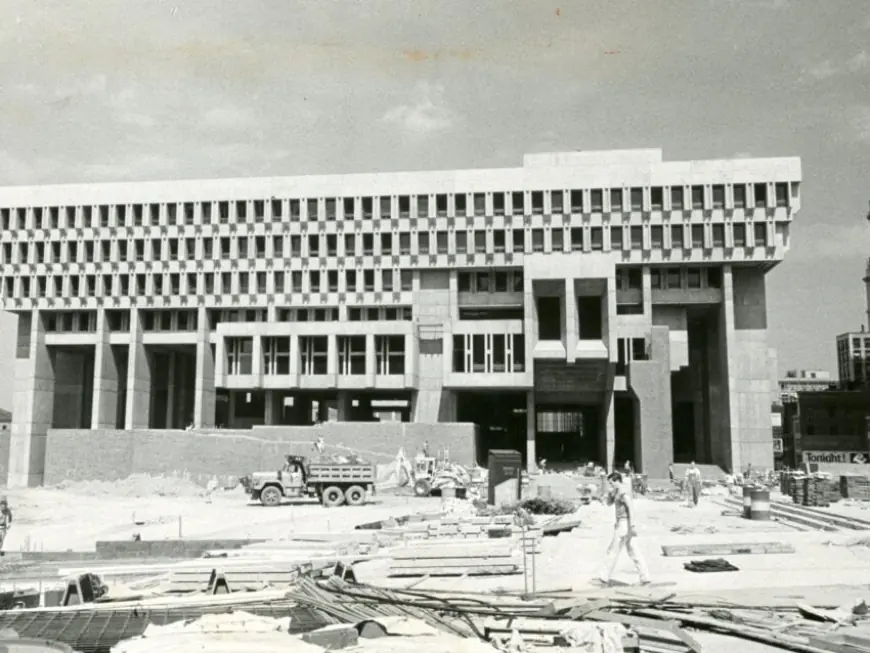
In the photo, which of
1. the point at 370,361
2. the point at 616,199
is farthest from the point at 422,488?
the point at 616,199

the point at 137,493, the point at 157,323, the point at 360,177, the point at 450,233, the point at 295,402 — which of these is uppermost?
the point at 360,177

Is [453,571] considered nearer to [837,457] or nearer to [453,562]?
[453,562]

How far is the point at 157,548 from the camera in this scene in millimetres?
22141

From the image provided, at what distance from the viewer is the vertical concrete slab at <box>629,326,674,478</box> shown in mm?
58875

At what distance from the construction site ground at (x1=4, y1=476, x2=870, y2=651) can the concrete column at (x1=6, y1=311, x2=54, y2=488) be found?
2106 cm

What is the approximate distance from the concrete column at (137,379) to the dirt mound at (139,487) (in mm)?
15494

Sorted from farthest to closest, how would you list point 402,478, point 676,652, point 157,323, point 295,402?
point 295,402
point 157,323
point 402,478
point 676,652

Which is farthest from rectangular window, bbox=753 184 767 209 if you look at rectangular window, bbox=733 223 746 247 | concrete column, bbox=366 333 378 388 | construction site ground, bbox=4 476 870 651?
concrete column, bbox=366 333 378 388

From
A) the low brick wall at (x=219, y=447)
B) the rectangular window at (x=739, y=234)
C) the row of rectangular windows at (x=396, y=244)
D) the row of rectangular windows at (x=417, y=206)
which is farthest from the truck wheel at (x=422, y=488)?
the rectangular window at (x=739, y=234)

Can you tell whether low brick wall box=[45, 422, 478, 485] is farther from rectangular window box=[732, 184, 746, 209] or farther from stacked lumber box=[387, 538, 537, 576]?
stacked lumber box=[387, 538, 537, 576]

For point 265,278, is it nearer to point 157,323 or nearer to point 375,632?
point 157,323

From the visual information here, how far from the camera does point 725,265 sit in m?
63.4

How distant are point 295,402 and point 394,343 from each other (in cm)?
1595

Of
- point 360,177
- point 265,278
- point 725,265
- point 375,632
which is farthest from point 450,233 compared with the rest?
point 375,632
